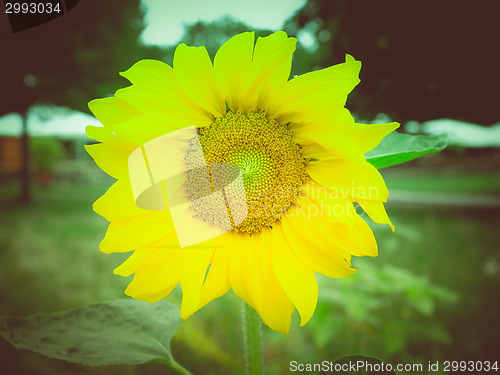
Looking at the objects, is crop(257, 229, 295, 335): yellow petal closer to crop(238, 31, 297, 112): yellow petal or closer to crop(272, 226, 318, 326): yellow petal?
crop(272, 226, 318, 326): yellow petal

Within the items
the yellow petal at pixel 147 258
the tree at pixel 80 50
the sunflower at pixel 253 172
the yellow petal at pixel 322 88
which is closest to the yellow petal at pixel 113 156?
the sunflower at pixel 253 172

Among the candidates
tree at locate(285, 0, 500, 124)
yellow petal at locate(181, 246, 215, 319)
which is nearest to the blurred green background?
tree at locate(285, 0, 500, 124)

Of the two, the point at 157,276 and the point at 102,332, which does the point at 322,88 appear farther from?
the point at 102,332

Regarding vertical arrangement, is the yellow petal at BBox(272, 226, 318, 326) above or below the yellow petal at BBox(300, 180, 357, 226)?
below

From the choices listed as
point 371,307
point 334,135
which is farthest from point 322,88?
point 371,307

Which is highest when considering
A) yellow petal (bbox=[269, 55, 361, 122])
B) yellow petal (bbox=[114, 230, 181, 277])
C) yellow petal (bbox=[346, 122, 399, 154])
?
yellow petal (bbox=[269, 55, 361, 122])

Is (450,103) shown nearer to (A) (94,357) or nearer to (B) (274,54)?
(B) (274,54)

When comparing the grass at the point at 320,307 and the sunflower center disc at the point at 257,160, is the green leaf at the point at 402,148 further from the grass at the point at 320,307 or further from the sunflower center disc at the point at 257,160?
the grass at the point at 320,307

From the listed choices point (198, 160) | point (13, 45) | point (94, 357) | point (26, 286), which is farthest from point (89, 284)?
point (198, 160)
